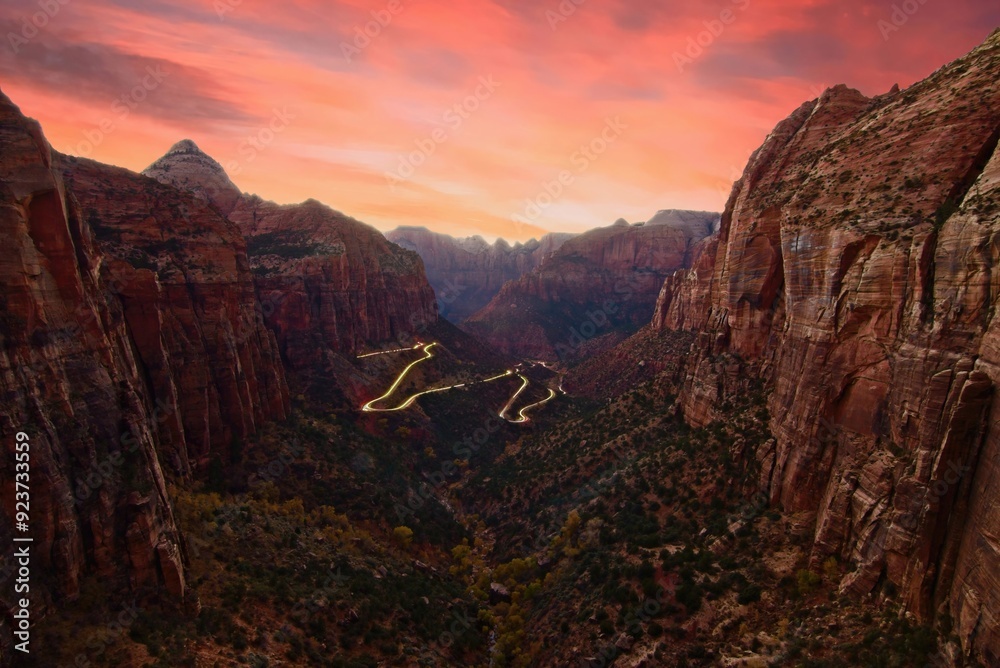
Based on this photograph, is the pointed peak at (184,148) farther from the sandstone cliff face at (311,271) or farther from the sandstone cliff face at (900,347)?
the sandstone cliff face at (900,347)

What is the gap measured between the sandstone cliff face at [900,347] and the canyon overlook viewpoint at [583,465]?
13 centimetres

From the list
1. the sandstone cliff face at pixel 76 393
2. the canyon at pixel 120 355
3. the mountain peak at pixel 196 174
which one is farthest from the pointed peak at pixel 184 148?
the sandstone cliff face at pixel 76 393

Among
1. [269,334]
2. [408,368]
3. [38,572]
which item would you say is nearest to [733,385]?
[38,572]

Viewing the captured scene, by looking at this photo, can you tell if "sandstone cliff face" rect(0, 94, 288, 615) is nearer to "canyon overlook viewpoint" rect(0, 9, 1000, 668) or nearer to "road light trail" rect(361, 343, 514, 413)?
"canyon overlook viewpoint" rect(0, 9, 1000, 668)

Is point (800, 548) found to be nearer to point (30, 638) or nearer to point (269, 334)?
point (30, 638)

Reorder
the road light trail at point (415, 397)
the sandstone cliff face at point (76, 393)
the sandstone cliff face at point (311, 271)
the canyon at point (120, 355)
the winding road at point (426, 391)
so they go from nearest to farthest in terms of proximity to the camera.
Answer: the sandstone cliff face at point (76, 393), the canyon at point (120, 355), the sandstone cliff face at point (311, 271), the road light trail at point (415, 397), the winding road at point (426, 391)

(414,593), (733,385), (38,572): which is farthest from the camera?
(733,385)

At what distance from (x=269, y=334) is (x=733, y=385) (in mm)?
47910

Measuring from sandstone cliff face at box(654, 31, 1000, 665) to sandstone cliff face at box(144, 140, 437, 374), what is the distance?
59.8 m

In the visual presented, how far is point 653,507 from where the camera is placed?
4022cm

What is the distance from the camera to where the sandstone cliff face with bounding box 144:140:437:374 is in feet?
238

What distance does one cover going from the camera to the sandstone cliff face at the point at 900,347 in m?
19.2

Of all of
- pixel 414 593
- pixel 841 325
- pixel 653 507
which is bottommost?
pixel 414 593

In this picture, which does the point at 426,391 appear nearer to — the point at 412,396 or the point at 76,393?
the point at 412,396
